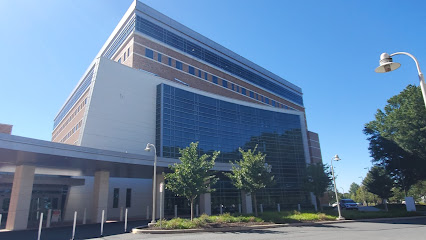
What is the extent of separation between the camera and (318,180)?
1313 inches

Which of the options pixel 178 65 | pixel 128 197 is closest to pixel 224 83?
pixel 178 65

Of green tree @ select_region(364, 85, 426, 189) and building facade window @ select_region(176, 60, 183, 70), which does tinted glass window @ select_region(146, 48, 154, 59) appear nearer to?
building facade window @ select_region(176, 60, 183, 70)

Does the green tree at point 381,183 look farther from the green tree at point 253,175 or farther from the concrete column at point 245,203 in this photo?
the green tree at point 253,175

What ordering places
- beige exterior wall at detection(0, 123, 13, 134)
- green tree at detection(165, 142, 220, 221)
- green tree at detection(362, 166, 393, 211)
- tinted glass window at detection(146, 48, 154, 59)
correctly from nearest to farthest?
green tree at detection(165, 142, 220, 221) < green tree at detection(362, 166, 393, 211) < tinted glass window at detection(146, 48, 154, 59) < beige exterior wall at detection(0, 123, 13, 134)

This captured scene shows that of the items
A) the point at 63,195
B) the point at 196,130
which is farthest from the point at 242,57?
the point at 63,195

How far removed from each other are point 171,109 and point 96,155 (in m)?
15.3

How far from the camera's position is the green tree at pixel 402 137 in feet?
104

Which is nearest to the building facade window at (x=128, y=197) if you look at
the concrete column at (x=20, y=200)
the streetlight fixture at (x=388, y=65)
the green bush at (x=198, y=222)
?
the concrete column at (x=20, y=200)

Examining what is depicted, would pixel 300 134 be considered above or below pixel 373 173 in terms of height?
above

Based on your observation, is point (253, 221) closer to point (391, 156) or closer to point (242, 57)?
point (391, 156)

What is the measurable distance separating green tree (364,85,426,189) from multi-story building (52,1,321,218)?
1151 centimetres

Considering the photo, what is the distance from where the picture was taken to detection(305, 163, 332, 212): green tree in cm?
3322

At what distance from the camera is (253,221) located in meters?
18.8

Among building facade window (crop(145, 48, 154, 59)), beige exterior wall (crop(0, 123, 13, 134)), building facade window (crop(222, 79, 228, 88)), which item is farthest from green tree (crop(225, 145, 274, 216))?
beige exterior wall (crop(0, 123, 13, 134))
